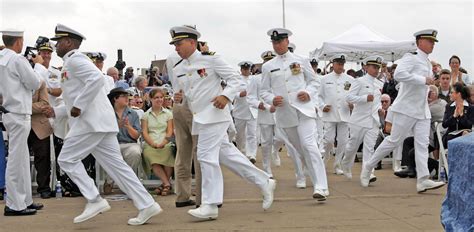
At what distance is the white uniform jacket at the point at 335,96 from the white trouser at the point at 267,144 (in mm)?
874

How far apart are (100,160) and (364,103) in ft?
16.7

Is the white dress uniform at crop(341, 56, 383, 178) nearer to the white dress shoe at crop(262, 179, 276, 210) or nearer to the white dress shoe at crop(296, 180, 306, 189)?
the white dress shoe at crop(296, 180, 306, 189)

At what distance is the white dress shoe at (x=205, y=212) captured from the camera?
6.83 meters

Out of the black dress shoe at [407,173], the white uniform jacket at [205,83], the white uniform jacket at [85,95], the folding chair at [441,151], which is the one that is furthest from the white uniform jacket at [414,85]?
the white uniform jacket at [85,95]

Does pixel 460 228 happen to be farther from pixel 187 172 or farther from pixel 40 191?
pixel 40 191

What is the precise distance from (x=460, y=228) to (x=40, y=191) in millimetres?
6547

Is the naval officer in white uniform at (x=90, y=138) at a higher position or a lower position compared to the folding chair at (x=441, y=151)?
higher

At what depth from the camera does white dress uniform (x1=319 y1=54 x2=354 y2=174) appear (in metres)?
11.5

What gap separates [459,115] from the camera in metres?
9.83

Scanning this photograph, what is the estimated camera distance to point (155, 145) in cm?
931

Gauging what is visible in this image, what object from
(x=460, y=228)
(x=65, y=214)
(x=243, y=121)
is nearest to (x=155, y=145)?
(x=65, y=214)

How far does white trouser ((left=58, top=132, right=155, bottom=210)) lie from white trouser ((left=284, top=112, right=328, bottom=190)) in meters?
2.06

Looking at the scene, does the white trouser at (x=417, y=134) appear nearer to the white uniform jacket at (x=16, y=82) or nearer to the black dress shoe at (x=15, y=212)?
the white uniform jacket at (x=16, y=82)

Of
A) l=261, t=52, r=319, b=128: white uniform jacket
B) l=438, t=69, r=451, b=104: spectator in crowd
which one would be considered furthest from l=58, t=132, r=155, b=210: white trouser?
l=438, t=69, r=451, b=104: spectator in crowd
